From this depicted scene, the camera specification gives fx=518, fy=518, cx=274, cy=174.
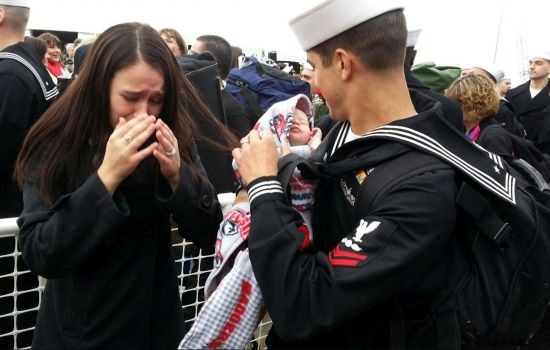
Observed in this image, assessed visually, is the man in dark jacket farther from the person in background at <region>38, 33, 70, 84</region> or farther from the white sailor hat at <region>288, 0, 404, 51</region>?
the person in background at <region>38, 33, 70, 84</region>

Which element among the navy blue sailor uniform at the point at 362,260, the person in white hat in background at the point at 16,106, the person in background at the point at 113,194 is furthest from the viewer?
the person in white hat in background at the point at 16,106

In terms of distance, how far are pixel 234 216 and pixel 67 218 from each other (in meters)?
0.47

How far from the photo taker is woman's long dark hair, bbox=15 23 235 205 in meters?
1.62

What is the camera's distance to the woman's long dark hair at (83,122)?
1.62 m

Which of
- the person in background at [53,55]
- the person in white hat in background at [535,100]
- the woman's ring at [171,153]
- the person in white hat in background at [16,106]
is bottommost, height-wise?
the person in white hat in background at [535,100]

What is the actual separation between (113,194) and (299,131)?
2.21 feet

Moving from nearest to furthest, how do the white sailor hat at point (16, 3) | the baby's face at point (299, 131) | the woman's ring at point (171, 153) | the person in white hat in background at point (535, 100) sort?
the woman's ring at point (171, 153), the baby's face at point (299, 131), the white sailor hat at point (16, 3), the person in white hat in background at point (535, 100)

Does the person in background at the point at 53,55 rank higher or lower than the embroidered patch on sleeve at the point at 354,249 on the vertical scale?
higher

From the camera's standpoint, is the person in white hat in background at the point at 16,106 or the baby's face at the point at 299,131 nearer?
the baby's face at the point at 299,131

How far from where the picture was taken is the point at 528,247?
4.40ft

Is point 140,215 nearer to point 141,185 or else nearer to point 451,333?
point 141,185

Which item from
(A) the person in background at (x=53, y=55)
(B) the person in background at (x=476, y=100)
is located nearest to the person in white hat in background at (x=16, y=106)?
(B) the person in background at (x=476, y=100)

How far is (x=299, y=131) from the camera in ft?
6.01

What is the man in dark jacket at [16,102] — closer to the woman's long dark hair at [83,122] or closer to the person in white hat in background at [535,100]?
the woman's long dark hair at [83,122]
